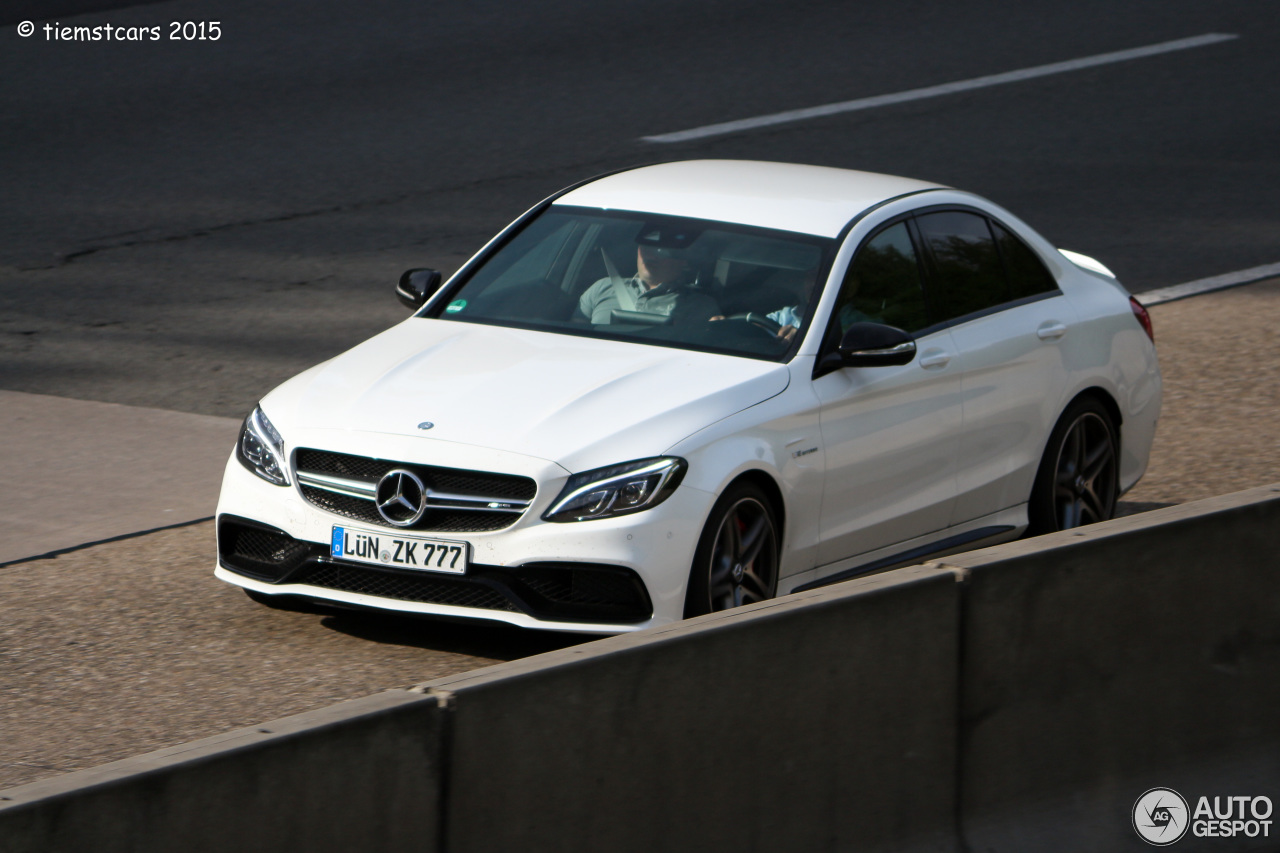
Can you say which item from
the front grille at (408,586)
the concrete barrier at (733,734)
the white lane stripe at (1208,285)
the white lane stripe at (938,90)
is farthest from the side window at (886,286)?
the white lane stripe at (938,90)

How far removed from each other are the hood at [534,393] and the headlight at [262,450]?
0.19 feet

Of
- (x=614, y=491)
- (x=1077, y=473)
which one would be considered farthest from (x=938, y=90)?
(x=614, y=491)

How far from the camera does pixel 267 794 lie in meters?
3.73

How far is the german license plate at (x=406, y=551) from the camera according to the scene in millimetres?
6285

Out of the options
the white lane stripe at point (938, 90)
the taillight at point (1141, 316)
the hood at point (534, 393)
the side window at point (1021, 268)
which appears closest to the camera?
the hood at point (534, 393)

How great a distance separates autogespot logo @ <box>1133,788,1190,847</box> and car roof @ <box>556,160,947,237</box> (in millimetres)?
2865

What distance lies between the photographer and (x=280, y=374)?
10.4 meters

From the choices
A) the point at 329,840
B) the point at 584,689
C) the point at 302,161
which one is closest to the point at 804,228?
the point at 584,689

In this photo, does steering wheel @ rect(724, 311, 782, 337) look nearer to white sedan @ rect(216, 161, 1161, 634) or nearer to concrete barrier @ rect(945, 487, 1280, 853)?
white sedan @ rect(216, 161, 1161, 634)

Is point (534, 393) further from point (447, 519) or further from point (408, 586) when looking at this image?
point (408, 586)

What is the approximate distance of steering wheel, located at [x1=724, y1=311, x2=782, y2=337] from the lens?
23.5 feet

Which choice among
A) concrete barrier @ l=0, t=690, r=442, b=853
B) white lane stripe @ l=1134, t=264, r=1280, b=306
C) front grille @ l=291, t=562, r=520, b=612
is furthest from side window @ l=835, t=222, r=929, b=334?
Answer: white lane stripe @ l=1134, t=264, r=1280, b=306

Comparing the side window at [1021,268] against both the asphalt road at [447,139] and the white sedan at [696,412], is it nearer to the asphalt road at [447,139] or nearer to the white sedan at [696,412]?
the white sedan at [696,412]

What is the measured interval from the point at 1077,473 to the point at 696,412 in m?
2.39
